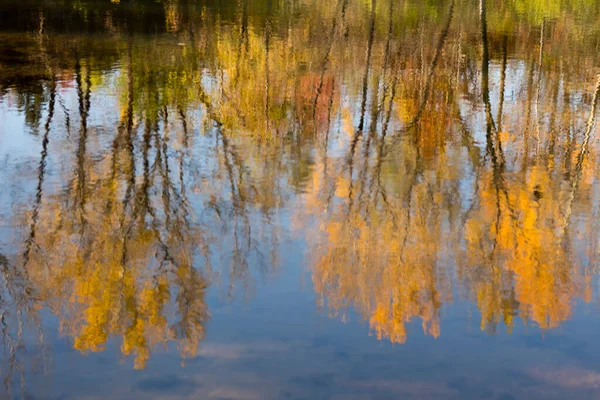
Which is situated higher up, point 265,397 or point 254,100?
point 254,100

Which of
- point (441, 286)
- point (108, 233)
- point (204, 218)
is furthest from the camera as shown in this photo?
point (204, 218)

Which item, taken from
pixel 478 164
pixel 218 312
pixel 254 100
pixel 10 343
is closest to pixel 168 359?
pixel 218 312

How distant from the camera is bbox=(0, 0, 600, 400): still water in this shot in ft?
18.9

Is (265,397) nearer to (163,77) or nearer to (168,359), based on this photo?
(168,359)

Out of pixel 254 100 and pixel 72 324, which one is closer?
pixel 72 324

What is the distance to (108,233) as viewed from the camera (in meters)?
8.02

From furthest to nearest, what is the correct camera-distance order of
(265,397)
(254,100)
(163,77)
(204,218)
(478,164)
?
(163,77), (254,100), (478,164), (204,218), (265,397)

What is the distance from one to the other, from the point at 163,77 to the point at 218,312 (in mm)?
8785

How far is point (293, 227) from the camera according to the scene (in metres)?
8.29

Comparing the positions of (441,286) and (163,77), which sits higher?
(163,77)

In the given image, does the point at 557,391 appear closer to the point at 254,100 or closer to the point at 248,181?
the point at 248,181

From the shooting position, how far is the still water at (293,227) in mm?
5770

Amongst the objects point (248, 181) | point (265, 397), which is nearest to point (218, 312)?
point (265, 397)

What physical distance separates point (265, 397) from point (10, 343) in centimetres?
203
